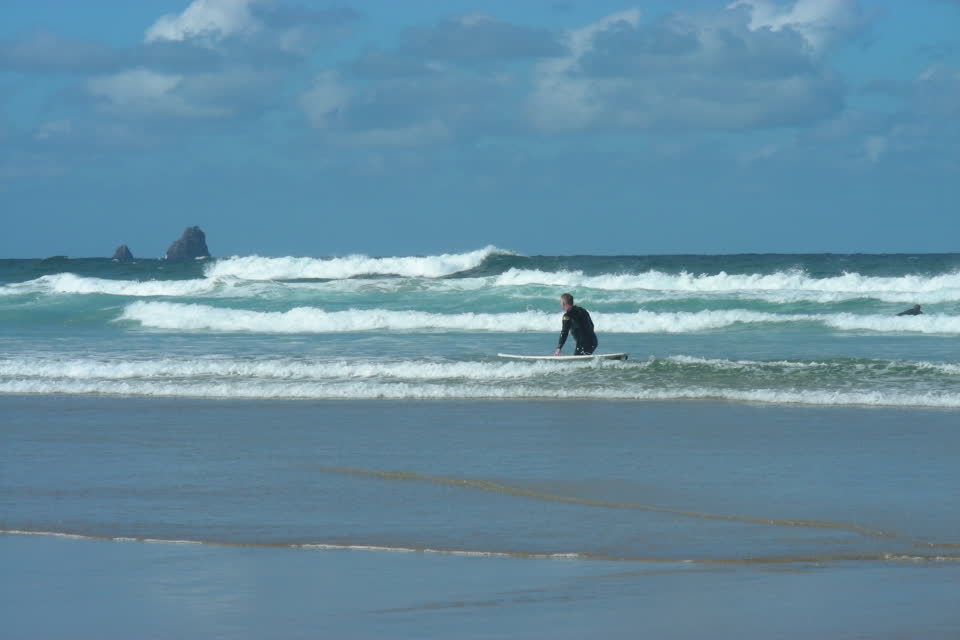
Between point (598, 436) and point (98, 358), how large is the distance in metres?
10.8

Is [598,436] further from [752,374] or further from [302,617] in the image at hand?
[302,617]

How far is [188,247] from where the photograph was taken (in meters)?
102

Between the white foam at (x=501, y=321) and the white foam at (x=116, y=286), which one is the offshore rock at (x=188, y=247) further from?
the white foam at (x=501, y=321)

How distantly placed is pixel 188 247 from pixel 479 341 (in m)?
85.4

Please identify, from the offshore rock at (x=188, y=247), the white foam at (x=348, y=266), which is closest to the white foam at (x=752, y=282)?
the white foam at (x=348, y=266)

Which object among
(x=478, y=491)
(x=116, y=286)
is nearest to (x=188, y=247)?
(x=116, y=286)

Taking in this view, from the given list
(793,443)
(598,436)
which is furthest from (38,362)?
(793,443)

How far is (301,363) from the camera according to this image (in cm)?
1653

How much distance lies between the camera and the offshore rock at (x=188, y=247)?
10138 cm

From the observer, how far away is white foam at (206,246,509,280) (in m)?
53.3

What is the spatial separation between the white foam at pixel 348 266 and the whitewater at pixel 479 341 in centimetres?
973

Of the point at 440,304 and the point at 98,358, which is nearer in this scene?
the point at 98,358

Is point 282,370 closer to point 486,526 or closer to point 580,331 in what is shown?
point 580,331

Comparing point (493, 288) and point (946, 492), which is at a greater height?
point (493, 288)
